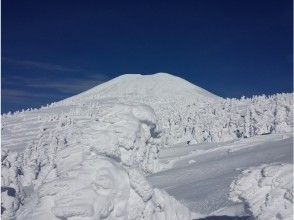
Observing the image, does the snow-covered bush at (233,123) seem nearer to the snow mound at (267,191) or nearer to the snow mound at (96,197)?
the snow mound at (267,191)

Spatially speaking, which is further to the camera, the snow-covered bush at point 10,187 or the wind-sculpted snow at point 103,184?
the snow-covered bush at point 10,187

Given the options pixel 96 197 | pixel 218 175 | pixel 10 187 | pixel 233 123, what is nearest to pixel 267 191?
pixel 96 197

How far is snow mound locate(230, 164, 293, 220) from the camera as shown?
20844mm

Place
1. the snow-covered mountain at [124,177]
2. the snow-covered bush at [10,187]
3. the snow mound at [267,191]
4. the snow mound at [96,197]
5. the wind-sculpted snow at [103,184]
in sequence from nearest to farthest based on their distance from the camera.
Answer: the snow mound at [267,191], the snow mound at [96,197], the wind-sculpted snow at [103,184], the snow-covered mountain at [124,177], the snow-covered bush at [10,187]

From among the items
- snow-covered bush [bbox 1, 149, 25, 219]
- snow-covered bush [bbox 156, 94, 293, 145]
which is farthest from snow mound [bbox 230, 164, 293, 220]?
snow-covered bush [bbox 156, 94, 293, 145]

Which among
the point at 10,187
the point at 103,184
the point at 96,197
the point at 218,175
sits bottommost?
the point at 96,197

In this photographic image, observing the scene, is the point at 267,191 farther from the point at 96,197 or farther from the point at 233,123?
the point at 233,123

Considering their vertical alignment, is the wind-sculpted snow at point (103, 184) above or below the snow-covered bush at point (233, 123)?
below

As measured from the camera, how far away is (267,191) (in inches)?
878

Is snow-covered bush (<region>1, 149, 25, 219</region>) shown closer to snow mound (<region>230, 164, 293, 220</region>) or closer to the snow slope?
the snow slope

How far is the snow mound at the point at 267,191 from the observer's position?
20844 millimetres

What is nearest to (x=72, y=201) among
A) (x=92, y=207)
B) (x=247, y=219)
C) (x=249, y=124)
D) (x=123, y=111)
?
(x=92, y=207)

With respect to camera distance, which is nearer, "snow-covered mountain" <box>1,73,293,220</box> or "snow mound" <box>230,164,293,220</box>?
"snow mound" <box>230,164,293,220</box>

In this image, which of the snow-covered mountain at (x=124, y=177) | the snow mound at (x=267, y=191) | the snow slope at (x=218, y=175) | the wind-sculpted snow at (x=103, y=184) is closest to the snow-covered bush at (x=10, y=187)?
the snow-covered mountain at (x=124, y=177)
